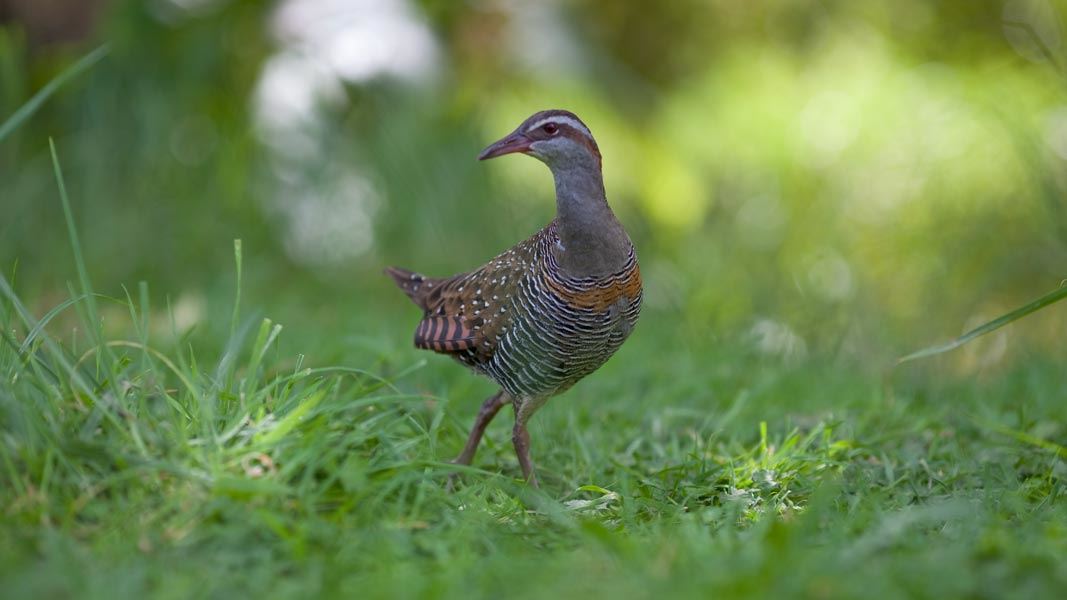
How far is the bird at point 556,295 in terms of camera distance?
3881 mm

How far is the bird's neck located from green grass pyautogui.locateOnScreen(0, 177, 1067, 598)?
0.71 m

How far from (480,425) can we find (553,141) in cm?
110

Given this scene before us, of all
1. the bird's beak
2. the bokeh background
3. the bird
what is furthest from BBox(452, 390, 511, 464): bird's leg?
the bokeh background

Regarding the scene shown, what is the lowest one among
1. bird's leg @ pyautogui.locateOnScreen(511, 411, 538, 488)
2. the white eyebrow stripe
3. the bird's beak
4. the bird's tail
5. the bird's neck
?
bird's leg @ pyautogui.locateOnScreen(511, 411, 538, 488)

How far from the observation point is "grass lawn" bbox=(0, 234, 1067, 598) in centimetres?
260

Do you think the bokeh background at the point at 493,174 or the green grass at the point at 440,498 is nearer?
the green grass at the point at 440,498

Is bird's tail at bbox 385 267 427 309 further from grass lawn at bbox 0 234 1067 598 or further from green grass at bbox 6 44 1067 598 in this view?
grass lawn at bbox 0 234 1067 598

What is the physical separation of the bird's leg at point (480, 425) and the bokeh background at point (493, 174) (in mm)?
2059

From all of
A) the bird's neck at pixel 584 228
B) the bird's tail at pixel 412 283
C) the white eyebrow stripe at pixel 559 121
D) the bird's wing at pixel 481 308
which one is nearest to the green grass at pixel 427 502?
the bird's wing at pixel 481 308

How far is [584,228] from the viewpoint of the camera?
3.89 metres

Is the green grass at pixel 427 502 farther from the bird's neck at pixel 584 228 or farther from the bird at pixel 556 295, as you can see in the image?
the bird's neck at pixel 584 228

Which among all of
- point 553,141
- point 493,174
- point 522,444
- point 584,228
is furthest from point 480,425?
point 493,174

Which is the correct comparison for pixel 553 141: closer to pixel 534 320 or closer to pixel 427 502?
pixel 534 320

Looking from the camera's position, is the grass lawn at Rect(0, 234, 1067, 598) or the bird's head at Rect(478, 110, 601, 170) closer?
the grass lawn at Rect(0, 234, 1067, 598)
